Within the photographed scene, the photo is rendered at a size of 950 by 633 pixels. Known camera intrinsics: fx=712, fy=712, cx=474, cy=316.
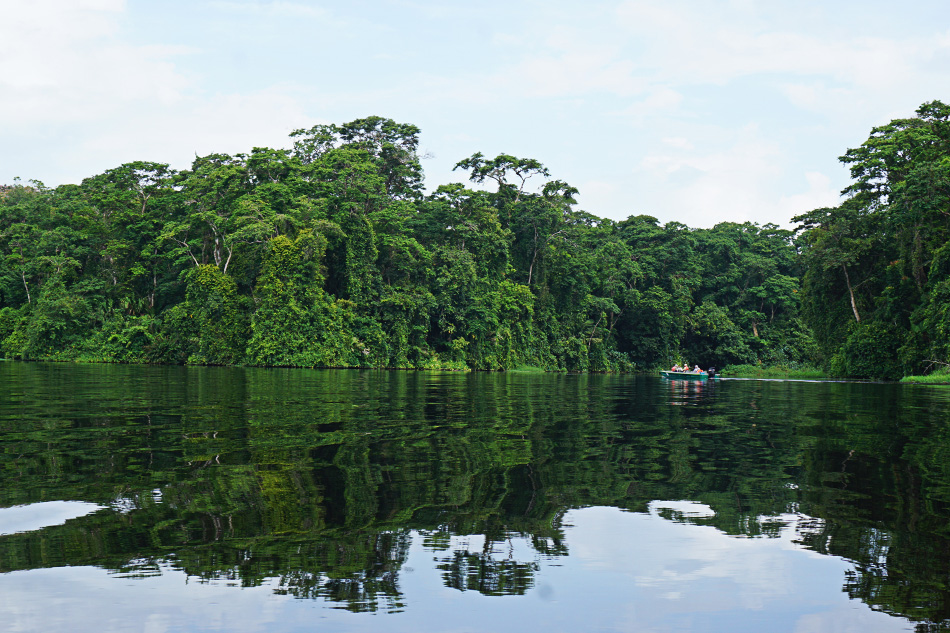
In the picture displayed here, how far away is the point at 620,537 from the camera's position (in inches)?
198

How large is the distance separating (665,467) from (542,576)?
4.29 m

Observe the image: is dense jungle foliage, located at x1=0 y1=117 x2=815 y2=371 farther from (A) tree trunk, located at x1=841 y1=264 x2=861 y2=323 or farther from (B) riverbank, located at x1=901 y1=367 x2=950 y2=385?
(B) riverbank, located at x1=901 y1=367 x2=950 y2=385

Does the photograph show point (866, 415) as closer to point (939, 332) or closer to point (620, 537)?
point (620, 537)

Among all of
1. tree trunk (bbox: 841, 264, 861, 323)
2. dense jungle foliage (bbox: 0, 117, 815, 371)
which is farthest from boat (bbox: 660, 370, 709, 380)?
dense jungle foliage (bbox: 0, 117, 815, 371)

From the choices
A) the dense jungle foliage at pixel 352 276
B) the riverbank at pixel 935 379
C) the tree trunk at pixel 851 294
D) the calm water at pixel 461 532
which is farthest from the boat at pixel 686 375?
the calm water at pixel 461 532

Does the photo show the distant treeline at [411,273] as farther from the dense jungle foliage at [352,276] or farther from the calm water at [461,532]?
the calm water at [461,532]

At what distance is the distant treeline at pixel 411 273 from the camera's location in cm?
4431

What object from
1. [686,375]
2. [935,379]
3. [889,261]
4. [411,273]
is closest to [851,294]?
[889,261]

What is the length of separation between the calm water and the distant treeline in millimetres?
36711

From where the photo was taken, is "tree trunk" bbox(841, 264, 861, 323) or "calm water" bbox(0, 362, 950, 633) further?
"tree trunk" bbox(841, 264, 861, 323)

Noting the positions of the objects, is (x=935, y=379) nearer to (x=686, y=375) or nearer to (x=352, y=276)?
(x=686, y=375)

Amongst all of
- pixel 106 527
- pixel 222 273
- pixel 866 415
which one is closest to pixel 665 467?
pixel 106 527

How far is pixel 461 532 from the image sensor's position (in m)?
4.96

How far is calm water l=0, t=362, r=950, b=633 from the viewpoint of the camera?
3.55 m
